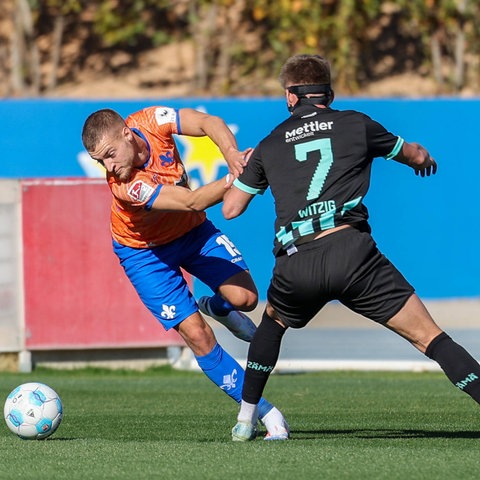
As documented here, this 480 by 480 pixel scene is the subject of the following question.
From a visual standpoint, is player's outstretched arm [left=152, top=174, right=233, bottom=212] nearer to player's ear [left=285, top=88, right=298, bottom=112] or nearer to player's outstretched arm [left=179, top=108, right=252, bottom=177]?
player's outstretched arm [left=179, top=108, right=252, bottom=177]

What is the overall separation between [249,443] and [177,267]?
131 cm

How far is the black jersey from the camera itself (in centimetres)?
612

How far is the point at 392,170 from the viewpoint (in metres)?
15.0

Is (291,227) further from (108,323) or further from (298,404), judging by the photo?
(108,323)

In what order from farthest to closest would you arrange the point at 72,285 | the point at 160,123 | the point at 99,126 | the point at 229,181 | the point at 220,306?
1. the point at 72,285
2. the point at 220,306
3. the point at 160,123
4. the point at 99,126
5. the point at 229,181

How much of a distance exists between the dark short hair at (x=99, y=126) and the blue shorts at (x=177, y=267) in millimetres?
826

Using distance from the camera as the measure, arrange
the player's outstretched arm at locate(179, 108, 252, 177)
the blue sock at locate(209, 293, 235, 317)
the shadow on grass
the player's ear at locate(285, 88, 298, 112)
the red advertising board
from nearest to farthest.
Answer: the player's ear at locate(285, 88, 298, 112)
the player's outstretched arm at locate(179, 108, 252, 177)
the shadow on grass
the blue sock at locate(209, 293, 235, 317)
the red advertising board

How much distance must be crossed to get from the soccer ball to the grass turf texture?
0.34 ft

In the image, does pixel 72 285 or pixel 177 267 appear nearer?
pixel 177 267

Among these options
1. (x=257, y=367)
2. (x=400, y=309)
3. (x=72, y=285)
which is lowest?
(x=72, y=285)

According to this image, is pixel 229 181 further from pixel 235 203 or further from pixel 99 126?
pixel 99 126

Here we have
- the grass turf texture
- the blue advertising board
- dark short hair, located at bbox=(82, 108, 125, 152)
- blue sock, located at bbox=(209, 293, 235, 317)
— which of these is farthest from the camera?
the blue advertising board

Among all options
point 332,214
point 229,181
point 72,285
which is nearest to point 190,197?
point 229,181

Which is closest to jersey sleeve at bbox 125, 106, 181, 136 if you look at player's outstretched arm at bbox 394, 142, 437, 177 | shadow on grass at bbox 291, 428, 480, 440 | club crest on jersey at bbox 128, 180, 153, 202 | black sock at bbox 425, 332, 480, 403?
club crest on jersey at bbox 128, 180, 153, 202
